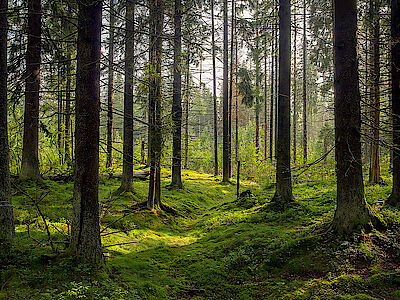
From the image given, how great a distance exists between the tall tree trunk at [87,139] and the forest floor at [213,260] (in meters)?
0.26

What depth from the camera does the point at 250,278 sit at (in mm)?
5121

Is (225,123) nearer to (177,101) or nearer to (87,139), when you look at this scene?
(177,101)

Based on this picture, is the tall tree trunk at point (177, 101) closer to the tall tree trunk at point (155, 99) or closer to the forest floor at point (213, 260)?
the tall tree trunk at point (155, 99)

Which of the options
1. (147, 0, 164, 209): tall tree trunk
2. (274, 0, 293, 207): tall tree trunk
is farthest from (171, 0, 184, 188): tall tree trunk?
(274, 0, 293, 207): tall tree trunk

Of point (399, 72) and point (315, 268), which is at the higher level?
point (399, 72)

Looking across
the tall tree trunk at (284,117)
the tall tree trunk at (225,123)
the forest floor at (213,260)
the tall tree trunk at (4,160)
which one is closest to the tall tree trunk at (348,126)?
the forest floor at (213,260)

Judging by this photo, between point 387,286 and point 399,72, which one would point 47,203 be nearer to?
point 387,286

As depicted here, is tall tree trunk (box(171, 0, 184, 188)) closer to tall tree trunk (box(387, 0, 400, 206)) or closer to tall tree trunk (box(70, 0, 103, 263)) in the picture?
tall tree trunk (box(70, 0, 103, 263))

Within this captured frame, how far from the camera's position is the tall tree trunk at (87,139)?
4.47m

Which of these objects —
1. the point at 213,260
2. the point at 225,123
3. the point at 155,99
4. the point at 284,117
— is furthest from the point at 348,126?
the point at 225,123

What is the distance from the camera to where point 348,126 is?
5.43 meters

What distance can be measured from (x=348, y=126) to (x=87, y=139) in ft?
16.7

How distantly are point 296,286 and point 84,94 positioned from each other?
4802 millimetres

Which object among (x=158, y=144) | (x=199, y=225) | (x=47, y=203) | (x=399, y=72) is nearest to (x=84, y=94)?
(x=158, y=144)
